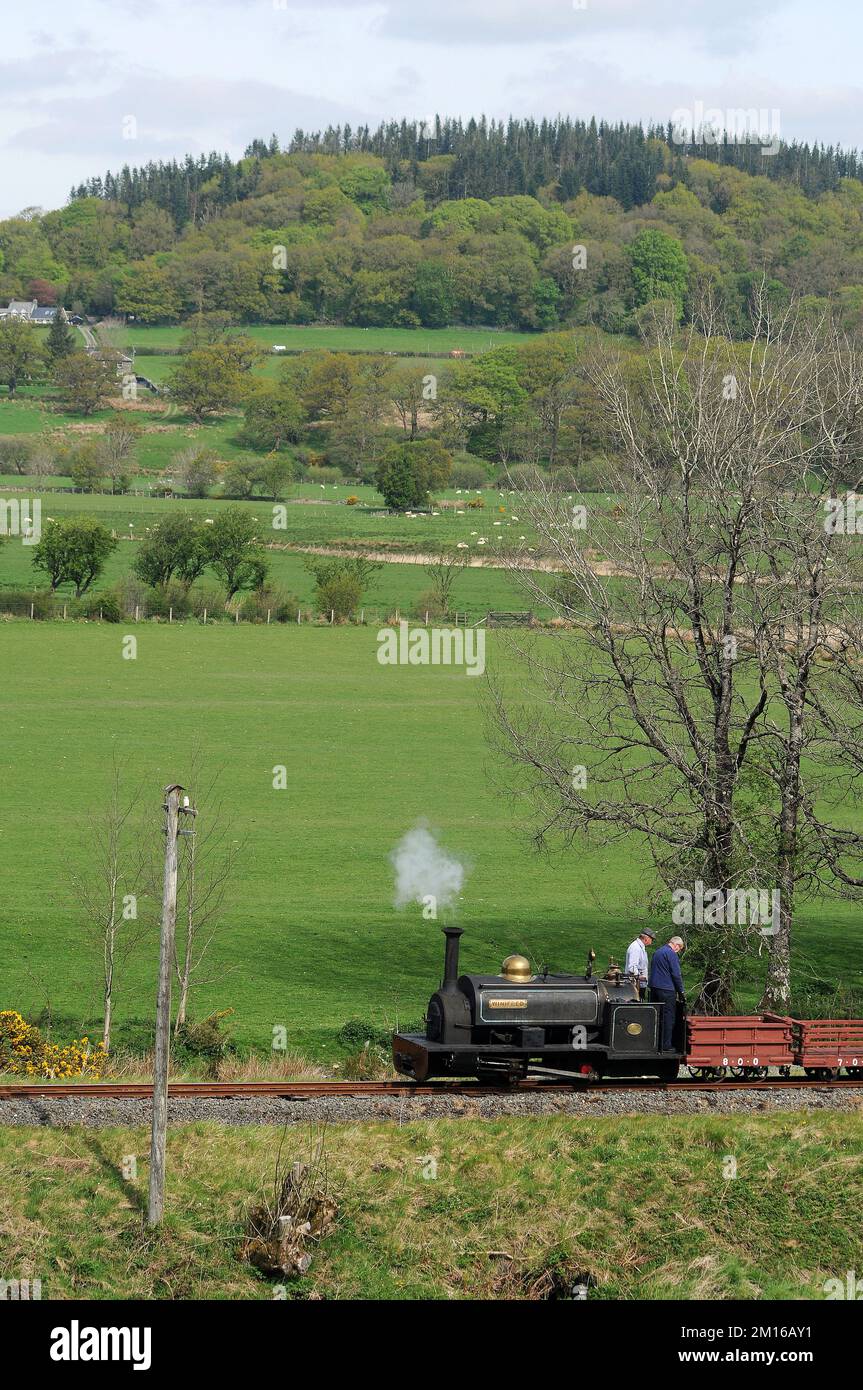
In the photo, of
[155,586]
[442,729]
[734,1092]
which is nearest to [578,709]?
[734,1092]

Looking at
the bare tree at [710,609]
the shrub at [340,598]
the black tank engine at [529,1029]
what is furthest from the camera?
the shrub at [340,598]

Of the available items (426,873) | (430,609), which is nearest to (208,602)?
(430,609)

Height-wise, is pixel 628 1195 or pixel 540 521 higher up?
pixel 540 521

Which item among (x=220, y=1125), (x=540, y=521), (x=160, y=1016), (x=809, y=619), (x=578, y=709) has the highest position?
(x=540, y=521)

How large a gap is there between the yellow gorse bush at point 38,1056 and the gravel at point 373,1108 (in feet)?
15.2

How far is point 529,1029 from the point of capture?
23.7 m

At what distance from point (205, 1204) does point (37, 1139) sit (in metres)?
2.84

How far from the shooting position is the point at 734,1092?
2506cm

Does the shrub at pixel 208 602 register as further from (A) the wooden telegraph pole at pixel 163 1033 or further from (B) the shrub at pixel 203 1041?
(A) the wooden telegraph pole at pixel 163 1033

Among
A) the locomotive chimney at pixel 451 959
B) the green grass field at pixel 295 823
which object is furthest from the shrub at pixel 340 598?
the locomotive chimney at pixel 451 959

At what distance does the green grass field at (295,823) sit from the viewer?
4066 centimetres

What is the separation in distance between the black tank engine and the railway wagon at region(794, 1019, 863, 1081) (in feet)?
8.37

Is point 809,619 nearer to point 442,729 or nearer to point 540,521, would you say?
point 540,521

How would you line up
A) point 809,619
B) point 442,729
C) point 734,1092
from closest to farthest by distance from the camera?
point 734,1092 → point 809,619 → point 442,729
